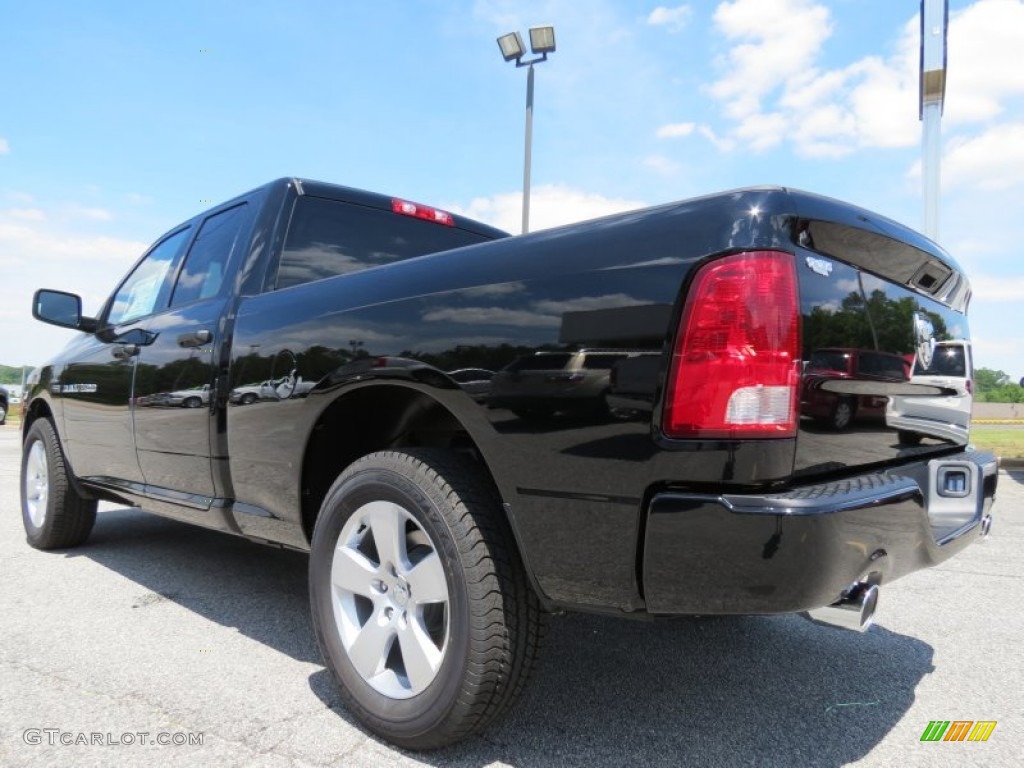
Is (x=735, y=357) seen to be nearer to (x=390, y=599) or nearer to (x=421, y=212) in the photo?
(x=390, y=599)

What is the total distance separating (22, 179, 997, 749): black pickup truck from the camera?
1532 mm

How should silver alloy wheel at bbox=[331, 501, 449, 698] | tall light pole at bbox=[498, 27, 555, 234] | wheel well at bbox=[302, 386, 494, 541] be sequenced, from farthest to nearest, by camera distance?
tall light pole at bbox=[498, 27, 555, 234] < wheel well at bbox=[302, 386, 494, 541] < silver alloy wheel at bbox=[331, 501, 449, 698]

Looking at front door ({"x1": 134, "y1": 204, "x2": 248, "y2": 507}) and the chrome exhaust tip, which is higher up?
front door ({"x1": 134, "y1": 204, "x2": 248, "y2": 507})

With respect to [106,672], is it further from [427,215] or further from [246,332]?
[427,215]

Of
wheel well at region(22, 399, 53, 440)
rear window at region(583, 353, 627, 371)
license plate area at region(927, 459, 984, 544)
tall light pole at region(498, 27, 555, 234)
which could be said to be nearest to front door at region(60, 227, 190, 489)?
wheel well at region(22, 399, 53, 440)

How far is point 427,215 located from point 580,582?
2.43 m

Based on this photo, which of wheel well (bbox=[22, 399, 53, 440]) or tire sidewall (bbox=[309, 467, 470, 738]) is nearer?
tire sidewall (bbox=[309, 467, 470, 738])

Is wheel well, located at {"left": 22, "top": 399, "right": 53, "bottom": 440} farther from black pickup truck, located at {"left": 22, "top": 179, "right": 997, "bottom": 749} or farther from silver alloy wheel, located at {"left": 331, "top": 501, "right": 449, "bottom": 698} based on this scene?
silver alloy wheel, located at {"left": 331, "top": 501, "right": 449, "bottom": 698}

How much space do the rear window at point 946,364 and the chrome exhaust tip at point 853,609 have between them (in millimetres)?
713

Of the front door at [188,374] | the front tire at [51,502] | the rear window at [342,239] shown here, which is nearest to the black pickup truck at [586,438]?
the front door at [188,374]

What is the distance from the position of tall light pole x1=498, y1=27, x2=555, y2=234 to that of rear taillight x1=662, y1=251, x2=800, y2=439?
9.79 metres

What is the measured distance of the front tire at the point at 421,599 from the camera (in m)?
1.81

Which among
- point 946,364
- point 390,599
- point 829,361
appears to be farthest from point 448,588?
point 946,364

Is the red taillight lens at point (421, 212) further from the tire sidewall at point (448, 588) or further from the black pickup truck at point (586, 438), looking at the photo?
the tire sidewall at point (448, 588)
